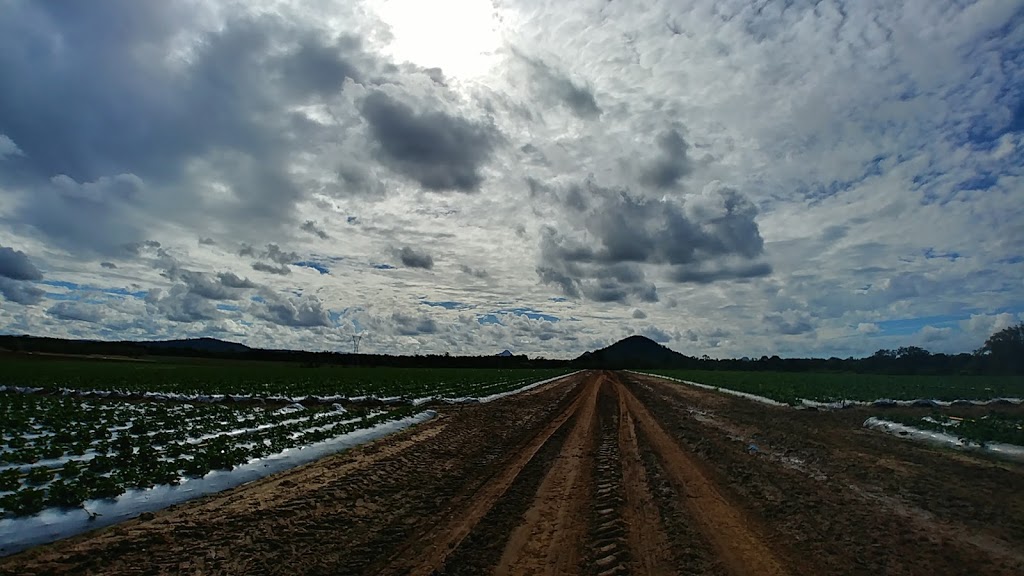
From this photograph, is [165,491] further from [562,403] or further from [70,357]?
[70,357]

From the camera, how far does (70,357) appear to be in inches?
3888

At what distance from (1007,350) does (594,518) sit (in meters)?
111

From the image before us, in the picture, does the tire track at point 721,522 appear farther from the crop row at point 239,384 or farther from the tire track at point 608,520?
the crop row at point 239,384

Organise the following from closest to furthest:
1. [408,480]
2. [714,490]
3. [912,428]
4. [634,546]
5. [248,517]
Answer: [634,546], [248,517], [714,490], [408,480], [912,428]

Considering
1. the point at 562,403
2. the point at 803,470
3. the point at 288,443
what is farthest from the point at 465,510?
the point at 562,403

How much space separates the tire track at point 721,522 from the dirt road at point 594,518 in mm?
35

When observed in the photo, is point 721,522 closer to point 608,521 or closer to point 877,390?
point 608,521

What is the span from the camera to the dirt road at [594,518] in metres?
6.29

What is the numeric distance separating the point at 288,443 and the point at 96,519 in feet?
19.9

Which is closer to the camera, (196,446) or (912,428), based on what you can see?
(196,446)

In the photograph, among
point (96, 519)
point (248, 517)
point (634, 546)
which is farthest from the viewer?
point (248, 517)

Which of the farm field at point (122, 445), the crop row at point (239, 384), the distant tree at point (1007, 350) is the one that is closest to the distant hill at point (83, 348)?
the crop row at point (239, 384)

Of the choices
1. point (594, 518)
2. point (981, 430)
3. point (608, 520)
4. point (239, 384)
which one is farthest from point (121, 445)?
point (239, 384)

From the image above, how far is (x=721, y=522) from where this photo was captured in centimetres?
790
